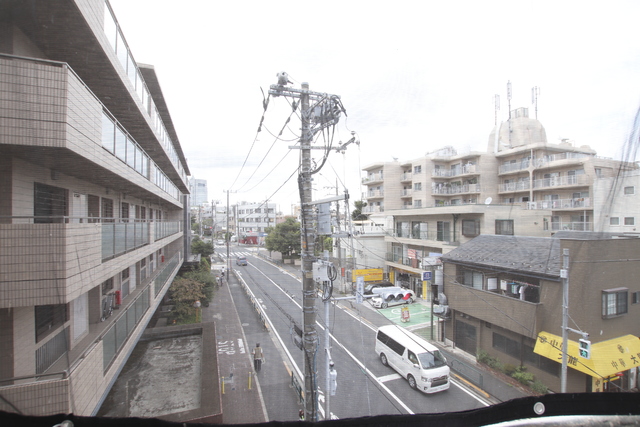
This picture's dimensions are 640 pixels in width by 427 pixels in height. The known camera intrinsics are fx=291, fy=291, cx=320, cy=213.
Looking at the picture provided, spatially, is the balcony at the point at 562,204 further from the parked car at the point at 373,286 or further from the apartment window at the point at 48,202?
the parked car at the point at 373,286

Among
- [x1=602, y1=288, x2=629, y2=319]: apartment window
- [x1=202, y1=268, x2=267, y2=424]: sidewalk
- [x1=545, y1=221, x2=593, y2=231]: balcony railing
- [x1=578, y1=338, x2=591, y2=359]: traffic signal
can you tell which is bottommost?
[x1=202, y1=268, x2=267, y2=424]: sidewalk

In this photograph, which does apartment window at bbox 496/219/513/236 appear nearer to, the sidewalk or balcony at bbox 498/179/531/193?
balcony at bbox 498/179/531/193

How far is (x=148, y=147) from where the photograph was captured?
4.44 meters

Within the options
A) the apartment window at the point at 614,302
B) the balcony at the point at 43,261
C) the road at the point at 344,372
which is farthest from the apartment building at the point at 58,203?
the apartment window at the point at 614,302

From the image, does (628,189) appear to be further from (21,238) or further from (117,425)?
(21,238)

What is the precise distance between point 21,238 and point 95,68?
175cm

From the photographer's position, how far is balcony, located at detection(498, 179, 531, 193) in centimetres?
165

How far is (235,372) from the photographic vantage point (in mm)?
4156

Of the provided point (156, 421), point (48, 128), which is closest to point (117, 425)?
point (156, 421)

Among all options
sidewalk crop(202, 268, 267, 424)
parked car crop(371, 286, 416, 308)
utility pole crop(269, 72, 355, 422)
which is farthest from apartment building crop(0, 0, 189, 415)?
parked car crop(371, 286, 416, 308)

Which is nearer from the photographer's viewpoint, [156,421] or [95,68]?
[156,421]

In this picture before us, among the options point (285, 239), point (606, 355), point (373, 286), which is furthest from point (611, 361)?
point (285, 239)

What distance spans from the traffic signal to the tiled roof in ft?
1.22

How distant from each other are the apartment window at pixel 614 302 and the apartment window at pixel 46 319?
2.12m
